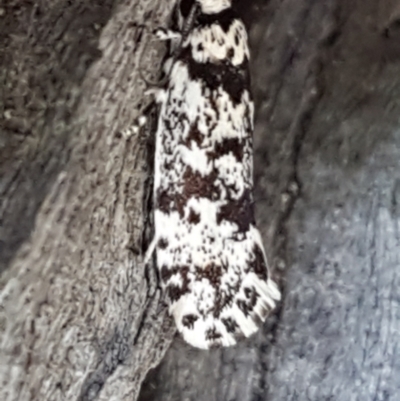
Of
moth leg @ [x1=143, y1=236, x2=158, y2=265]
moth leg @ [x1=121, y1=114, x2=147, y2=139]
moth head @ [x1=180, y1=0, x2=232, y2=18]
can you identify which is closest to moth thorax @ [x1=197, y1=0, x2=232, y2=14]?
moth head @ [x1=180, y1=0, x2=232, y2=18]

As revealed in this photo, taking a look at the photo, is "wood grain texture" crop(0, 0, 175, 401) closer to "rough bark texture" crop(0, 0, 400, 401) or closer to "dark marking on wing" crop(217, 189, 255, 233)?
"rough bark texture" crop(0, 0, 400, 401)

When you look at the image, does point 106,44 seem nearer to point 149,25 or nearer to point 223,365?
point 149,25

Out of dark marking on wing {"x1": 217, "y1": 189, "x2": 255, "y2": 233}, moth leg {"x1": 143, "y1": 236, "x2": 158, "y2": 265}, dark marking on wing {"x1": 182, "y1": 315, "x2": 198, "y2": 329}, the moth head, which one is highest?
the moth head

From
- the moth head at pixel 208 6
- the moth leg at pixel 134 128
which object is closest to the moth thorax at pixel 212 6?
the moth head at pixel 208 6

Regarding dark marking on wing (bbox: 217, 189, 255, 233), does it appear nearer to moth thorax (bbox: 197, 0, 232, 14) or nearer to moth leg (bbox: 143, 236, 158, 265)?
moth leg (bbox: 143, 236, 158, 265)

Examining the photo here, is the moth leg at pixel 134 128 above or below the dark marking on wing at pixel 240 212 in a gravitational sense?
above

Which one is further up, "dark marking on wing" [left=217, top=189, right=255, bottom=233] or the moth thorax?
the moth thorax

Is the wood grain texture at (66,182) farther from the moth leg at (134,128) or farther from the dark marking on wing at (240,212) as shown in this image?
the dark marking on wing at (240,212)

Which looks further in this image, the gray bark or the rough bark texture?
the gray bark
